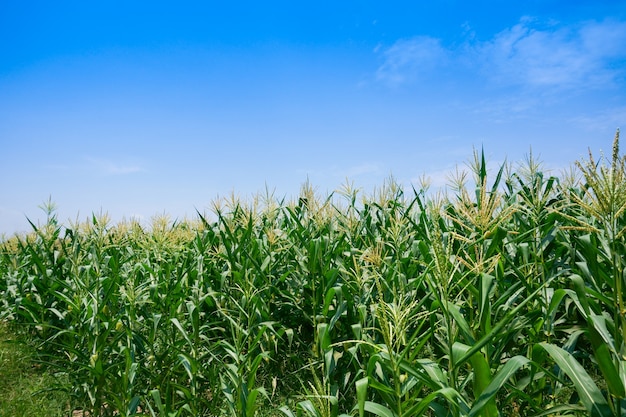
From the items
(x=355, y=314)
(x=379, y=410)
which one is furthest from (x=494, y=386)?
(x=355, y=314)

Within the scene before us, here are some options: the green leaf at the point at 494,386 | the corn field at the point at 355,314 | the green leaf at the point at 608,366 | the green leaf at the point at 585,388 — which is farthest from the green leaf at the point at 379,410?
the green leaf at the point at 608,366

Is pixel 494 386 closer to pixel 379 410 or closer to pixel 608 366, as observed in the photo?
pixel 608 366

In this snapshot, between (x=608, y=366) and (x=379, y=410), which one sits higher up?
(x=608, y=366)

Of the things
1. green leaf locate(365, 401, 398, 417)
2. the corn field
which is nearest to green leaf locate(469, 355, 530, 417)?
the corn field

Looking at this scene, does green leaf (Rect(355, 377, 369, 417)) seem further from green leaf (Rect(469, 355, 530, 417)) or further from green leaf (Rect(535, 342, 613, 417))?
green leaf (Rect(535, 342, 613, 417))

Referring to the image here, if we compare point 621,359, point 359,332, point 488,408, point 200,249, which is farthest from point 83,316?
point 621,359

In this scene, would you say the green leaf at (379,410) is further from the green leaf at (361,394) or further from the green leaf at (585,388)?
the green leaf at (585,388)

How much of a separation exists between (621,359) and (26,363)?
22.6 feet

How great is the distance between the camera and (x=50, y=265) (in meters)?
6.53

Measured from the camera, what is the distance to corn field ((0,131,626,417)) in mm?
2766

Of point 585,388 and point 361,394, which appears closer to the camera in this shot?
point 585,388

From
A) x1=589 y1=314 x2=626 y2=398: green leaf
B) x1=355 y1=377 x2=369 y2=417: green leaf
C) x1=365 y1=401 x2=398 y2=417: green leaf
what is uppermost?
x1=589 y1=314 x2=626 y2=398: green leaf

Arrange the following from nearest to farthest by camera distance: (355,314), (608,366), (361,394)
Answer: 1. (608,366)
2. (361,394)
3. (355,314)

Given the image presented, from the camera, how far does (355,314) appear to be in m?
4.34
